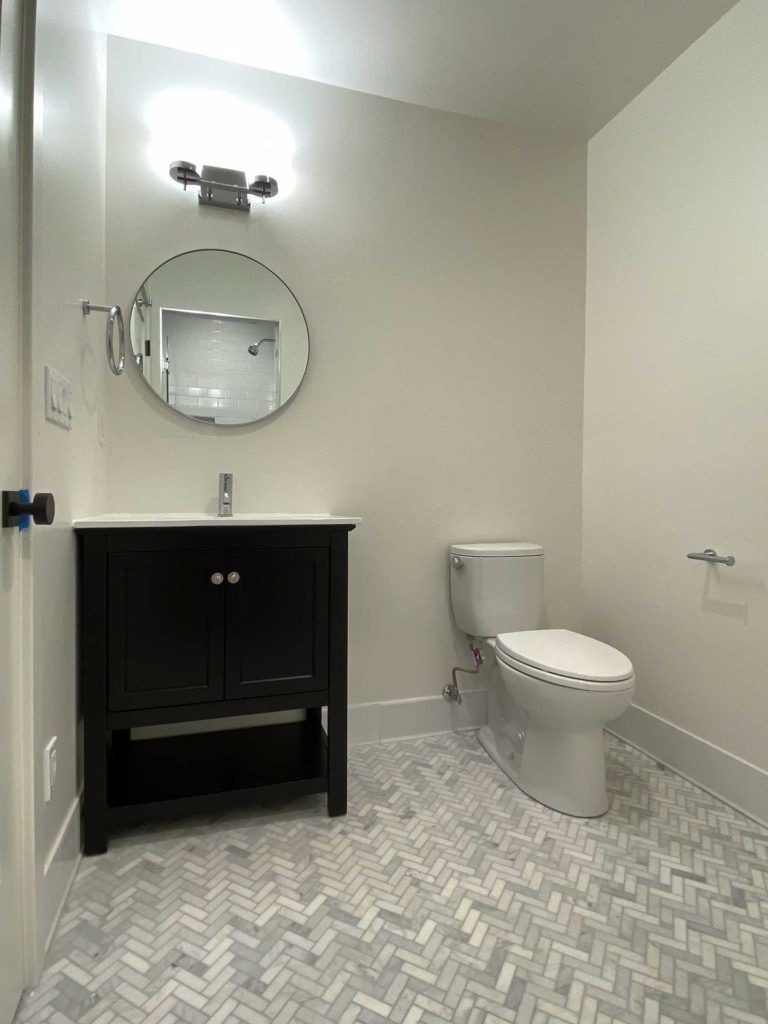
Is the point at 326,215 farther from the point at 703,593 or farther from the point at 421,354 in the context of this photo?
the point at 703,593

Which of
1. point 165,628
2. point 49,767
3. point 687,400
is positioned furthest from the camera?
point 687,400

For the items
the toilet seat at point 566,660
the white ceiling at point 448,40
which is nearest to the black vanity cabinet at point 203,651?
the toilet seat at point 566,660

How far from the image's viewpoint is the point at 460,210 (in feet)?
6.88

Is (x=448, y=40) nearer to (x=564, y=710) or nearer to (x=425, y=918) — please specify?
(x=564, y=710)

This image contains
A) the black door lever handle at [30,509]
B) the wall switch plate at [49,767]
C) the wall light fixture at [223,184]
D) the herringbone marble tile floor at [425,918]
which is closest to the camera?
the black door lever handle at [30,509]

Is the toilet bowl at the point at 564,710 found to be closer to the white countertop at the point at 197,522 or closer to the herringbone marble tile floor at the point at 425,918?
the herringbone marble tile floor at the point at 425,918

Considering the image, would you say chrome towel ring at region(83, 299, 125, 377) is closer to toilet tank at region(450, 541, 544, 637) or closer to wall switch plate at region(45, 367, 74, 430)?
wall switch plate at region(45, 367, 74, 430)

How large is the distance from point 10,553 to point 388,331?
1.48 metres

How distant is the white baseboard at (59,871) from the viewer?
3.51 ft

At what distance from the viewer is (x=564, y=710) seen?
4.97 ft

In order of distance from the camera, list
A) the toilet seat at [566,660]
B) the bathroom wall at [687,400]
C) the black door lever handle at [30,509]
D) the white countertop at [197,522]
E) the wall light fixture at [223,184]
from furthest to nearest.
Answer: the wall light fixture at [223,184] → the bathroom wall at [687,400] → the toilet seat at [566,660] → the white countertop at [197,522] → the black door lever handle at [30,509]

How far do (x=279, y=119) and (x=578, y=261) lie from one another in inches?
51.1

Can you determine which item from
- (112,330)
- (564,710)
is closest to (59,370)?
(112,330)

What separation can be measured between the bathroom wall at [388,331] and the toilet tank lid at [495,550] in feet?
0.36
